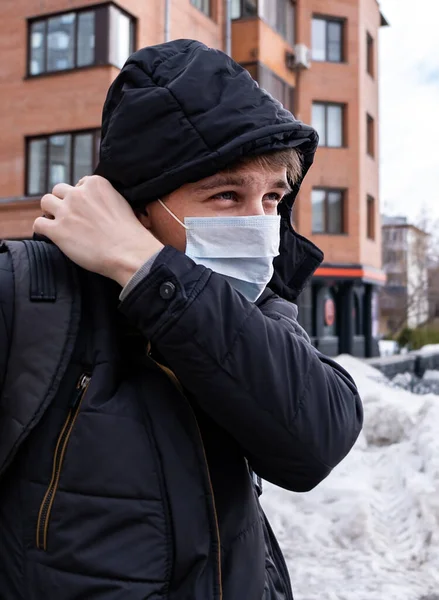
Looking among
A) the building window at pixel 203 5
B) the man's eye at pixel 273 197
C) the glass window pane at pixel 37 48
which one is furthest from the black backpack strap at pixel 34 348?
the building window at pixel 203 5

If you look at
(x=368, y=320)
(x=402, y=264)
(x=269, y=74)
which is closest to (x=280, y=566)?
(x=269, y=74)

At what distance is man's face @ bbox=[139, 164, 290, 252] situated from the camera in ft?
4.28

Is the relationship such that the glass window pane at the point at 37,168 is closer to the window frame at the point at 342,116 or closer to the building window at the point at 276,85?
the building window at the point at 276,85

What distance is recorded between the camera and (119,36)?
14.1 meters

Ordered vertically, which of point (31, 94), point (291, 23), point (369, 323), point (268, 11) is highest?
point (291, 23)

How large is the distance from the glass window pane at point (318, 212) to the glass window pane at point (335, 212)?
0.84 feet

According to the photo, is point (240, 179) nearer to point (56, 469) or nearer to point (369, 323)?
point (56, 469)

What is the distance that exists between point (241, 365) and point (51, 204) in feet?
1.66

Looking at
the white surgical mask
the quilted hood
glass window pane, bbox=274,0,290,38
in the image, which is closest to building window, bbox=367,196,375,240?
glass window pane, bbox=274,0,290,38

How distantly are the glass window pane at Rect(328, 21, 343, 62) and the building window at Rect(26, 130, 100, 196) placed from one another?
34.2ft

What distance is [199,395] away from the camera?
1.16 meters

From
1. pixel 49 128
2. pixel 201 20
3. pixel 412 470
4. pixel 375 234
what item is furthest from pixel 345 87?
pixel 412 470

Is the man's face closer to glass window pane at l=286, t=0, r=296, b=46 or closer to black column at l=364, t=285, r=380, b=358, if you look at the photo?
glass window pane at l=286, t=0, r=296, b=46

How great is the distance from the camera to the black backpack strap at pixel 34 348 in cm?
112
